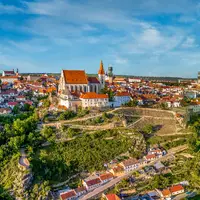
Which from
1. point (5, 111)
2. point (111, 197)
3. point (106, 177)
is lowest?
point (111, 197)

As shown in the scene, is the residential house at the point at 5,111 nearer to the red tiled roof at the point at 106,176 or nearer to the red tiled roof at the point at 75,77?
the red tiled roof at the point at 75,77

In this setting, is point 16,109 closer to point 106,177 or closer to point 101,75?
point 101,75

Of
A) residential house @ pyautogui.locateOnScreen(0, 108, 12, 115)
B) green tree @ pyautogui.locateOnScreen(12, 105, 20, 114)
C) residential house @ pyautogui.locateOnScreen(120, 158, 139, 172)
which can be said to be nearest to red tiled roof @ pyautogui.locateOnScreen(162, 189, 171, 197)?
residential house @ pyautogui.locateOnScreen(120, 158, 139, 172)

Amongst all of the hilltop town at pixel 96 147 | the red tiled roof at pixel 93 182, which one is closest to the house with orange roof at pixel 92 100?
the hilltop town at pixel 96 147

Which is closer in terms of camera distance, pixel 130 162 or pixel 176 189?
pixel 176 189

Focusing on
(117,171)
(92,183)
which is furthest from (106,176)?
(92,183)

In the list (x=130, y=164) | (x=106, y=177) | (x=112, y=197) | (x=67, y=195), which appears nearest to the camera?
(x=112, y=197)

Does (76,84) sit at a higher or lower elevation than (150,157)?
higher

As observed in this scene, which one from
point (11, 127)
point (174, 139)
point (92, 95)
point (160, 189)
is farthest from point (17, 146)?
point (174, 139)

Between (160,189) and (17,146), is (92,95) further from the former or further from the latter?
(160,189)
